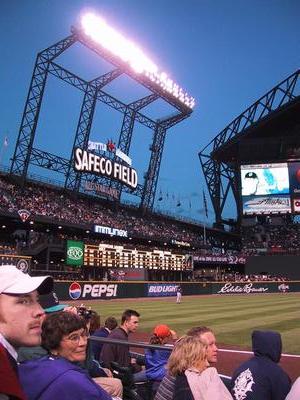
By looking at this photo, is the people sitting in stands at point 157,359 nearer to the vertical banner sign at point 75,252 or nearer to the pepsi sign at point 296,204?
the vertical banner sign at point 75,252

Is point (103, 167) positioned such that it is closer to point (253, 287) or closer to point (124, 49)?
point (124, 49)

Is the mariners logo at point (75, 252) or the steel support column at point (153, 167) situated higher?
the steel support column at point (153, 167)

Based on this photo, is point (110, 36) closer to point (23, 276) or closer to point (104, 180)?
point (104, 180)

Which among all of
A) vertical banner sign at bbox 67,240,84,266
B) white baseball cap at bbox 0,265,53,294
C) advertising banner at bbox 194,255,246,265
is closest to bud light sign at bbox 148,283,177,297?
vertical banner sign at bbox 67,240,84,266

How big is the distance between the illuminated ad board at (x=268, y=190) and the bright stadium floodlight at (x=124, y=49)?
1657 centimetres

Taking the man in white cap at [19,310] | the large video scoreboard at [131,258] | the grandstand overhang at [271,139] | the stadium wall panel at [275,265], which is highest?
the grandstand overhang at [271,139]

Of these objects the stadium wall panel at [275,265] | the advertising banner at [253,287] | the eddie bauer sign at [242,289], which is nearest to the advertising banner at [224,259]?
the stadium wall panel at [275,265]

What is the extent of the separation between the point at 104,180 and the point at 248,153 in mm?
25556

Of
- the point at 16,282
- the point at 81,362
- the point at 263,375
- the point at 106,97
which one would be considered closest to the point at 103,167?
the point at 106,97

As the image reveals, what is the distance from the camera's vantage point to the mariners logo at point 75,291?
3369 cm

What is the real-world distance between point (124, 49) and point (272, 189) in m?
28.6

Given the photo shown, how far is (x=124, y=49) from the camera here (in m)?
58.8

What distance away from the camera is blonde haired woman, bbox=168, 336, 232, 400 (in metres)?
4.13

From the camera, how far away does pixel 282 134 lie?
8044 cm
